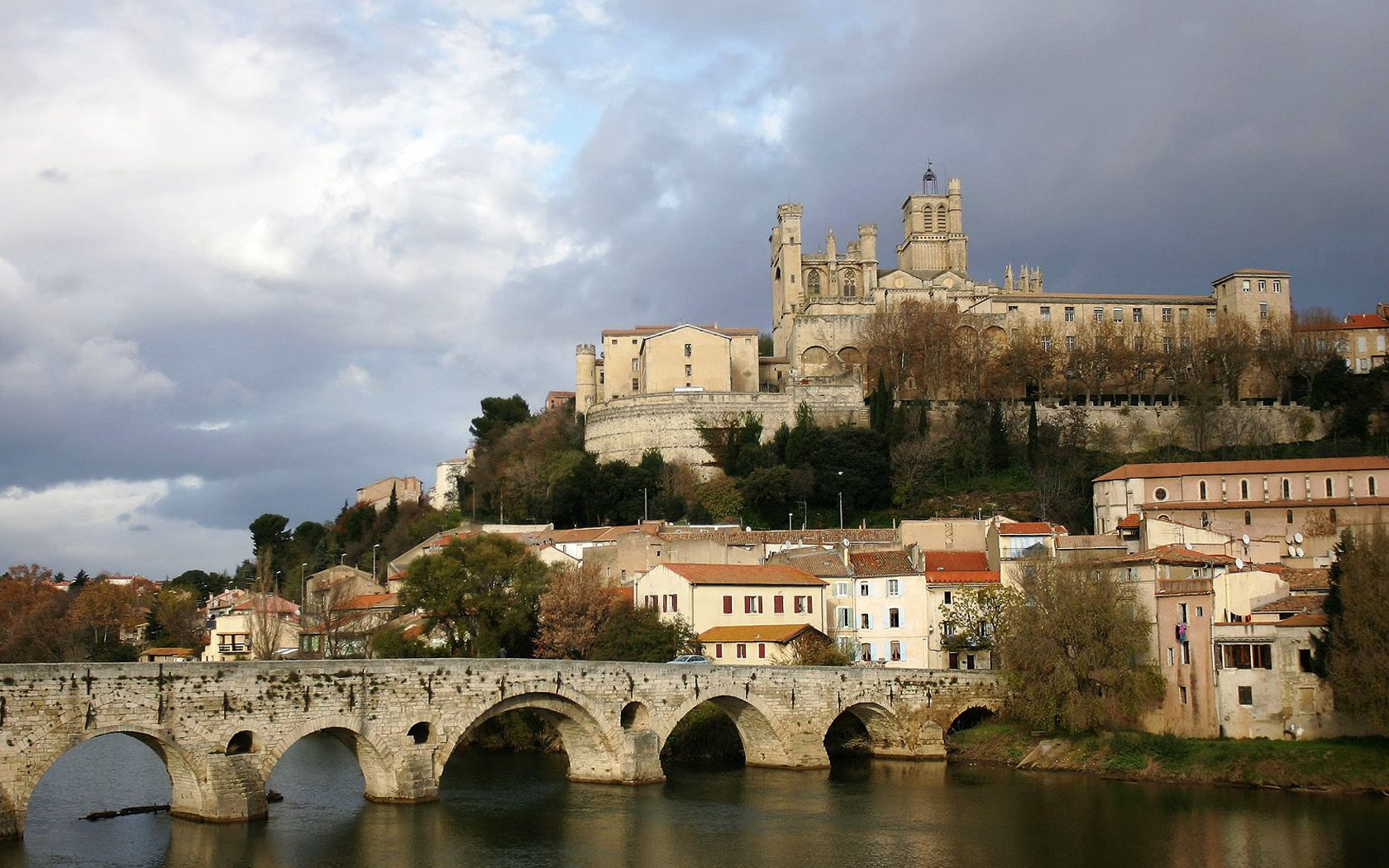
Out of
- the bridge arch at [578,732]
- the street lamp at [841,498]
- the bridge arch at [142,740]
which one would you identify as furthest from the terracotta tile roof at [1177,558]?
the bridge arch at [142,740]

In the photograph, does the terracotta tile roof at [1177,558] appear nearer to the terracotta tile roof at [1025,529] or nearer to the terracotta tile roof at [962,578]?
the terracotta tile roof at [962,578]

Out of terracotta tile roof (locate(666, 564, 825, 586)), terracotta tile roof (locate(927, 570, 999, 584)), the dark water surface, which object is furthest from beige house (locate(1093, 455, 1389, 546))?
the dark water surface

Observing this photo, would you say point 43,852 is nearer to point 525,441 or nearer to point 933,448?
point 933,448

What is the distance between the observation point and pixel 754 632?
50625 mm

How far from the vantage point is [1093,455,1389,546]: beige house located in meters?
61.1

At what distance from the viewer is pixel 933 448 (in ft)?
268

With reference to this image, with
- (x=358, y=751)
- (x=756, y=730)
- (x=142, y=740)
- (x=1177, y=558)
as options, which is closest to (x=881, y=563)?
(x=756, y=730)

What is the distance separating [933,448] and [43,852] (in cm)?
5888

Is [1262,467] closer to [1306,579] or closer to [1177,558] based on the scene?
[1306,579]

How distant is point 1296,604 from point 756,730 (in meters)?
17.8

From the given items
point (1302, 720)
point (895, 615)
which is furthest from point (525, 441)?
point (1302, 720)

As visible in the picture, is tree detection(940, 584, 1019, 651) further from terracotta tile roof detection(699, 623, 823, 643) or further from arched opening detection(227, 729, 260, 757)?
arched opening detection(227, 729, 260, 757)

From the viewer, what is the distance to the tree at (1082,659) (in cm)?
4375

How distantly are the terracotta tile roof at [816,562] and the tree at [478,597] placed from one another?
36.7ft
